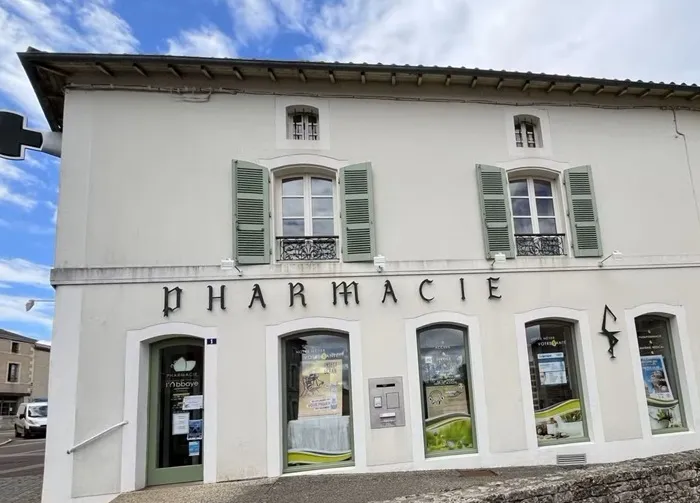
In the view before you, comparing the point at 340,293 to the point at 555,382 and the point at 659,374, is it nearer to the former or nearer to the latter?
the point at 555,382

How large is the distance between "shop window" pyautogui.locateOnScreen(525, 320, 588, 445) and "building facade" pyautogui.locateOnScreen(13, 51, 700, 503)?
1.5 inches

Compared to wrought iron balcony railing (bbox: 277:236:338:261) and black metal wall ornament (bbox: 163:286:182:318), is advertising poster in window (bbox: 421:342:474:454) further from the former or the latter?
black metal wall ornament (bbox: 163:286:182:318)

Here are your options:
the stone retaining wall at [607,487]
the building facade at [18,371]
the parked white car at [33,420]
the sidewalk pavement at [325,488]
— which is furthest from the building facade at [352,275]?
the building facade at [18,371]

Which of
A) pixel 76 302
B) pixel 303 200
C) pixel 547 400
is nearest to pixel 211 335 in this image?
pixel 76 302

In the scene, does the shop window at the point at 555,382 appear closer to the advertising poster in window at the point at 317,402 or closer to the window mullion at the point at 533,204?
the window mullion at the point at 533,204

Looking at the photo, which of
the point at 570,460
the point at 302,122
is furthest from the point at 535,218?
the point at 302,122

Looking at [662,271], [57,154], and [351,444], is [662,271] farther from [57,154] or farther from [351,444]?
[57,154]

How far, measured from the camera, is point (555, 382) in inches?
318

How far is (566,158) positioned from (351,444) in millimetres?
5837

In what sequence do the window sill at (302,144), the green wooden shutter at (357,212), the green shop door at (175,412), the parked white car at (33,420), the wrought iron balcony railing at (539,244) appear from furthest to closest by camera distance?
1. the parked white car at (33,420)
2. the wrought iron balcony railing at (539,244)
3. the window sill at (302,144)
4. the green wooden shutter at (357,212)
5. the green shop door at (175,412)

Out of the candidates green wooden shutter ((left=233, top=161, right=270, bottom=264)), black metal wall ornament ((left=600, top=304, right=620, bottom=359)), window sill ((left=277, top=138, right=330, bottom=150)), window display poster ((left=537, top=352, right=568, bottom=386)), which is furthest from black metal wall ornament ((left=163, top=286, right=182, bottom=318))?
black metal wall ornament ((left=600, top=304, right=620, bottom=359))

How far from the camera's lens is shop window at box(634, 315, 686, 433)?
27.1ft

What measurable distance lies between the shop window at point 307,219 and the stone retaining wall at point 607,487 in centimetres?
425

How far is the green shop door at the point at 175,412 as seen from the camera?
276 inches
